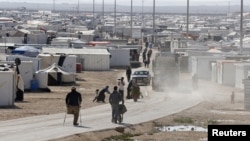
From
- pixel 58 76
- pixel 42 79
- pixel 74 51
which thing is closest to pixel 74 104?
pixel 42 79

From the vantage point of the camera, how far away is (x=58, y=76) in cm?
4616

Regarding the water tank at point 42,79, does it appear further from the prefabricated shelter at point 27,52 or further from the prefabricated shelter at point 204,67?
the prefabricated shelter at point 204,67

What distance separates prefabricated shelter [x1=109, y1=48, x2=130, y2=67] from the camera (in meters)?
65.0

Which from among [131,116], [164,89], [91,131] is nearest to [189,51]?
[164,89]

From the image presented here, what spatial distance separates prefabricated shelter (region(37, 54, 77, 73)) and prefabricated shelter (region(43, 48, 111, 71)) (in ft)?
21.6

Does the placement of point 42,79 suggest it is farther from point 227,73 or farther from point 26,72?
point 227,73

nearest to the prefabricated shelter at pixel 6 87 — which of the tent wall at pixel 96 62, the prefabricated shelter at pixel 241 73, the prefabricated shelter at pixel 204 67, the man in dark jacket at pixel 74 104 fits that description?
the man in dark jacket at pixel 74 104

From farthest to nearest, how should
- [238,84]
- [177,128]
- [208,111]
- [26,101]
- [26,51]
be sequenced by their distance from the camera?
[26,51] < [238,84] < [26,101] < [208,111] < [177,128]

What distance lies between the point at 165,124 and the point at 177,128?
831mm

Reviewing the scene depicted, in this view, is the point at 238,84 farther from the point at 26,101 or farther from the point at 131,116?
the point at 131,116

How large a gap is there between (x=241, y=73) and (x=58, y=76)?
971cm

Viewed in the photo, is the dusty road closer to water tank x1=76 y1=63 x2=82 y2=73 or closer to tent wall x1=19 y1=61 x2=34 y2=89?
tent wall x1=19 y1=61 x2=34 y2=89

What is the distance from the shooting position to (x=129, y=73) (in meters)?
48.2

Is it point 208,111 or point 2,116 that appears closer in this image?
point 2,116
